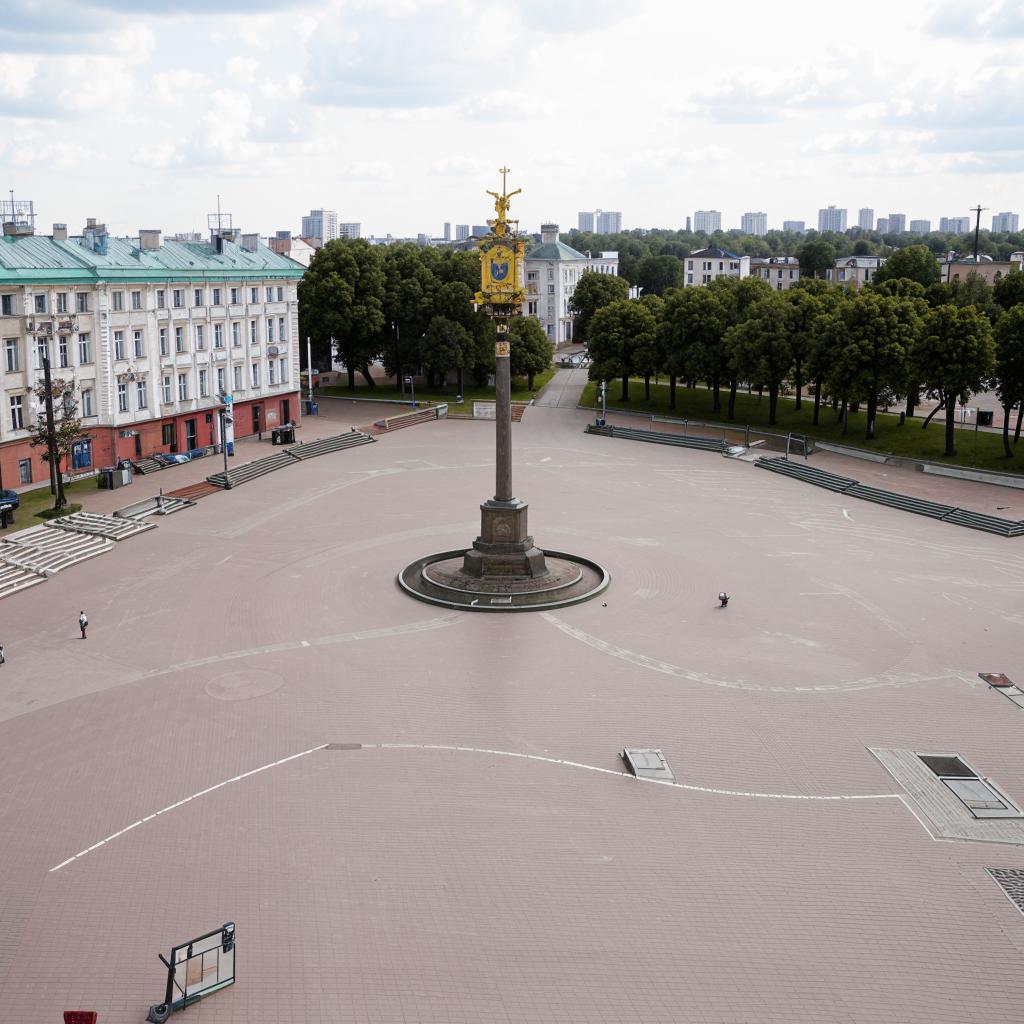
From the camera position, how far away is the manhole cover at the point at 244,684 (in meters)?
27.7

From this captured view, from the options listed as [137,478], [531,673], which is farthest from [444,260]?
[531,673]

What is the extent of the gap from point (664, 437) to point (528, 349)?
65.6 feet

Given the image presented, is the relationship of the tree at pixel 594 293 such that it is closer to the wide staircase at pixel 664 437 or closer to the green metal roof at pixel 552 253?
the green metal roof at pixel 552 253

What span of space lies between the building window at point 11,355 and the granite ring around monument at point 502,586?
2316 centimetres

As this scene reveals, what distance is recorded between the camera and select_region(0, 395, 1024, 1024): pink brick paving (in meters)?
16.9

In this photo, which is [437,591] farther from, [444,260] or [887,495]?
[444,260]

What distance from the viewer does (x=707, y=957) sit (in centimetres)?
1730

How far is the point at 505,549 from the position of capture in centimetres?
3712

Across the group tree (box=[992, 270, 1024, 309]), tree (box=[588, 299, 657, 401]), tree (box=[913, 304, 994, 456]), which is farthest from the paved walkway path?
tree (box=[992, 270, 1024, 309])

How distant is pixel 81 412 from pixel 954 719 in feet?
145

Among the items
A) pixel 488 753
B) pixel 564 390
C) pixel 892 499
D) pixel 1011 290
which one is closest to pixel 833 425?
pixel 1011 290

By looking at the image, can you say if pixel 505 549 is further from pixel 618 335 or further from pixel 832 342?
pixel 618 335

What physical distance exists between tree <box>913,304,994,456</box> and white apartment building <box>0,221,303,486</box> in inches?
1568

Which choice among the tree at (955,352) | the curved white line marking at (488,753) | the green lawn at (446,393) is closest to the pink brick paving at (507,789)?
the curved white line marking at (488,753)
